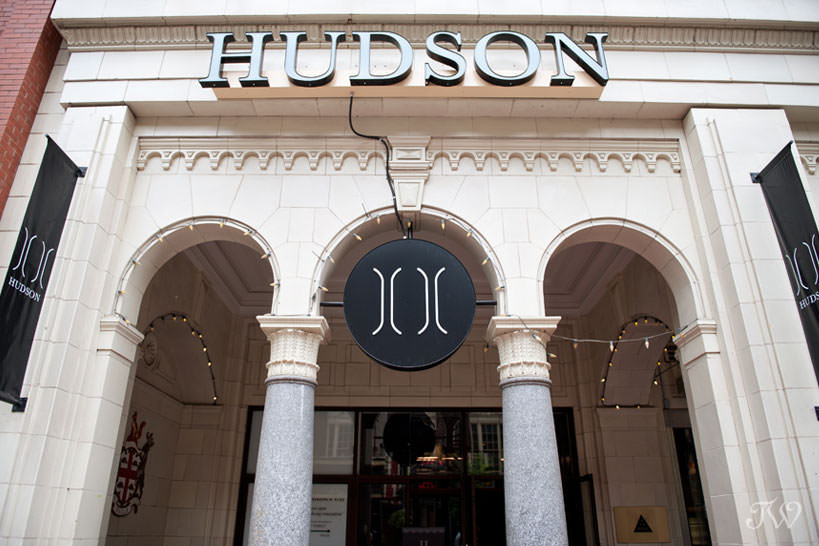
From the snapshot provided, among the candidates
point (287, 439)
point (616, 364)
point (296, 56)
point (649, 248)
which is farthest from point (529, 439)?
point (296, 56)

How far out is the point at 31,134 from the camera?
6832 mm

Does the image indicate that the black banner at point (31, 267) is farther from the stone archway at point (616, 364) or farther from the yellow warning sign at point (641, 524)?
the yellow warning sign at point (641, 524)

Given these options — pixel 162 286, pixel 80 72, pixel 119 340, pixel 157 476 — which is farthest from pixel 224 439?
pixel 80 72

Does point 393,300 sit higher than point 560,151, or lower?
lower

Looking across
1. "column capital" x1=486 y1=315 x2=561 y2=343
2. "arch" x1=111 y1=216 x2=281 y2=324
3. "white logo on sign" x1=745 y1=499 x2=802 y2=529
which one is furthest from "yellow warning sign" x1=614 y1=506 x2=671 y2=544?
"arch" x1=111 y1=216 x2=281 y2=324

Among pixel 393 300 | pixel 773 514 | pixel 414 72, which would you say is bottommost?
pixel 773 514

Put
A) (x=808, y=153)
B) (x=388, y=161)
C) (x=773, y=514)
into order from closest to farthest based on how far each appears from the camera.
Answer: (x=773, y=514) < (x=388, y=161) < (x=808, y=153)

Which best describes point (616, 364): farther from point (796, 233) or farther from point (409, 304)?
point (409, 304)

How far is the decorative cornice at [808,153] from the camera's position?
6.96m

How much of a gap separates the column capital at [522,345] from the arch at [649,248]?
0.39 m

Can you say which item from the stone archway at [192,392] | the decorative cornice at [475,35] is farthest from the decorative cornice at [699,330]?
the stone archway at [192,392]

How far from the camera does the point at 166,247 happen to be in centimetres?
676

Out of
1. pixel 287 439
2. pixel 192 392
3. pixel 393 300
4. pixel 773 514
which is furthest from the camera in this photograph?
pixel 192 392

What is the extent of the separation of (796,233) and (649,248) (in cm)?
149
